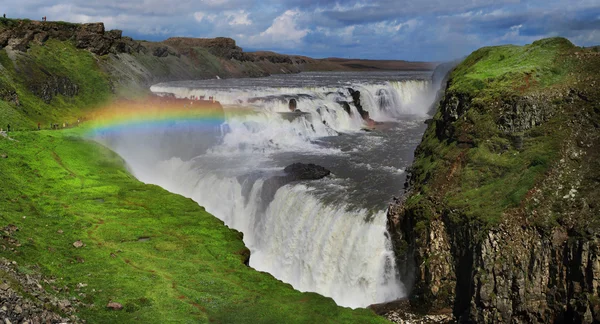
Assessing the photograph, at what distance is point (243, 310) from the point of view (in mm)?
24250

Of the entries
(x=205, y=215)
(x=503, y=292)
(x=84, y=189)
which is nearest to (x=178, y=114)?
(x=84, y=189)

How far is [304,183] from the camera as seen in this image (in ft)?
143

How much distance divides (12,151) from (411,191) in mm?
35143

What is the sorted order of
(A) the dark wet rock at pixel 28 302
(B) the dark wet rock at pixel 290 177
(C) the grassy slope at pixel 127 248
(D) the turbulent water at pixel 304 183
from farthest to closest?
(B) the dark wet rock at pixel 290 177
(D) the turbulent water at pixel 304 183
(C) the grassy slope at pixel 127 248
(A) the dark wet rock at pixel 28 302

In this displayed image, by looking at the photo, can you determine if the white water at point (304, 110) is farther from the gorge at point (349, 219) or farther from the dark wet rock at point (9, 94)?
the dark wet rock at point (9, 94)

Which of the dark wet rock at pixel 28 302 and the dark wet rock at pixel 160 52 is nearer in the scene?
the dark wet rock at pixel 28 302

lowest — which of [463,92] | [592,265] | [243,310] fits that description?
[243,310]

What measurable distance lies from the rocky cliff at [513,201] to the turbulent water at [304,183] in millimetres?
2991

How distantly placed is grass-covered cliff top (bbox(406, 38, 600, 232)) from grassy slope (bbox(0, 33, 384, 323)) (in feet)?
34.1

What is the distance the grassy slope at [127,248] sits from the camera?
2419 centimetres

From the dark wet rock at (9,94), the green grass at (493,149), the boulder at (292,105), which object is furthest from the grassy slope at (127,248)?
the boulder at (292,105)

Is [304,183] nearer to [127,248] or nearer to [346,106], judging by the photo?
[127,248]

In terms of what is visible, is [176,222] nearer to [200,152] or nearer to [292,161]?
[292,161]

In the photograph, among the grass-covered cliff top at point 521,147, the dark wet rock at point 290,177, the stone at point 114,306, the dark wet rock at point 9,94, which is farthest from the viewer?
the dark wet rock at point 9,94
